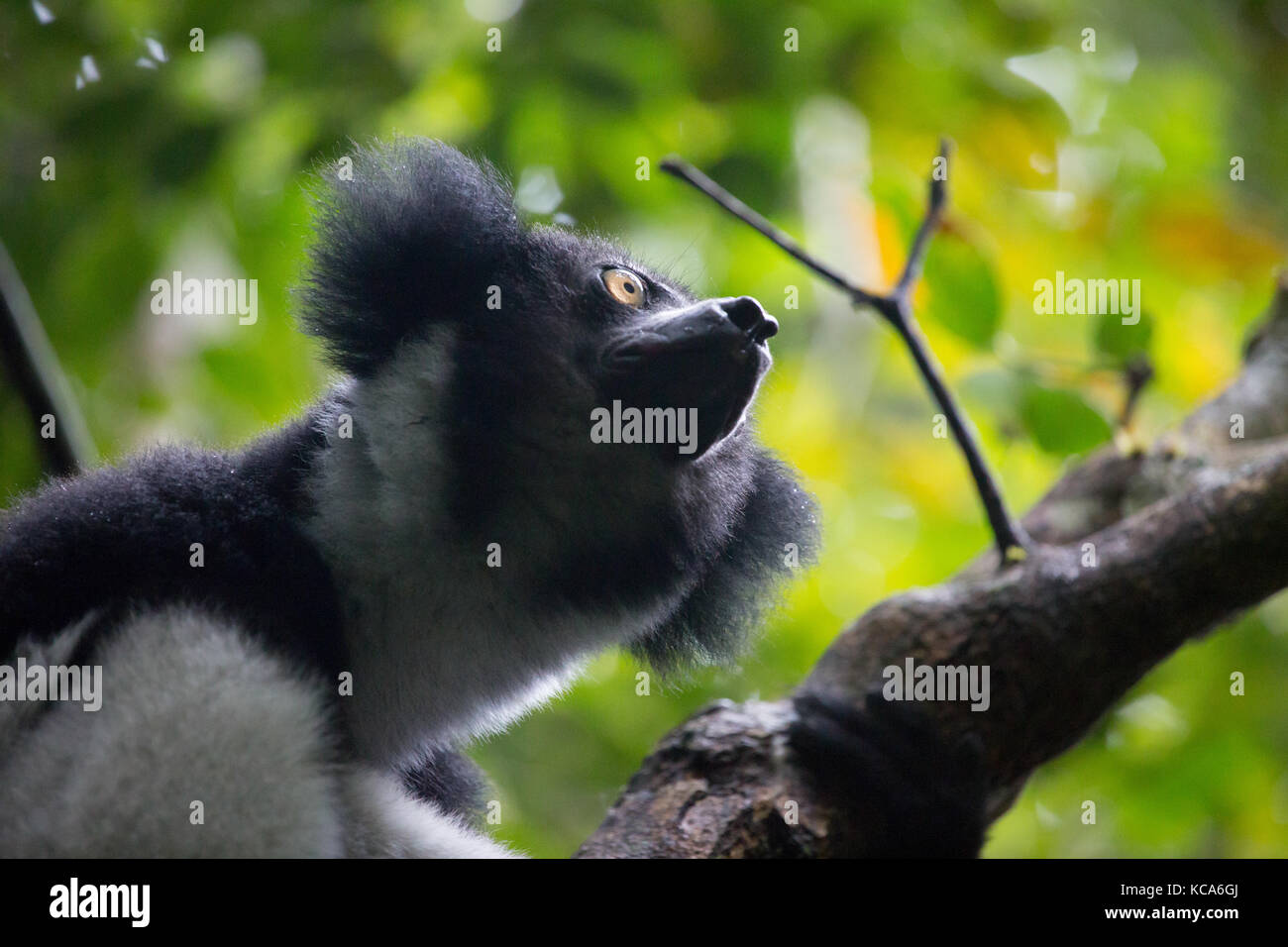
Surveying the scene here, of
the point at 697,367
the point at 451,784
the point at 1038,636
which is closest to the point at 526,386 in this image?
the point at 697,367

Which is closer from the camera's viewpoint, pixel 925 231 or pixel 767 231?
pixel 767 231

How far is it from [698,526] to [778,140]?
2.66 m

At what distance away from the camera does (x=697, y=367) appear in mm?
3188

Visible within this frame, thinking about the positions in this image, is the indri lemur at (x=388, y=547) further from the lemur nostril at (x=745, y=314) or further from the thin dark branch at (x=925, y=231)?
the thin dark branch at (x=925, y=231)

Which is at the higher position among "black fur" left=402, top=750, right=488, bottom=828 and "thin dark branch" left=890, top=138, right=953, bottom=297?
"thin dark branch" left=890, top=138, right=953, bottom=297

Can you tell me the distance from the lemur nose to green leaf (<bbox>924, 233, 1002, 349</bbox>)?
4.53 feet

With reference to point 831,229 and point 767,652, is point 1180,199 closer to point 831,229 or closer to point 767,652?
point 831,229

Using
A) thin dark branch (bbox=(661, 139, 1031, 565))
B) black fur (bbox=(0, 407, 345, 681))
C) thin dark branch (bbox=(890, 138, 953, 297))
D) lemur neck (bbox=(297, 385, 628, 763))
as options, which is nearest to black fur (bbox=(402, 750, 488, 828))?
lemur neck (bbox=(297, 385, 628, 763))

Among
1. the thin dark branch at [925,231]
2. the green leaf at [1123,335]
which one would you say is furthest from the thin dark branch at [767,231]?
the green leaf at [1123,335]

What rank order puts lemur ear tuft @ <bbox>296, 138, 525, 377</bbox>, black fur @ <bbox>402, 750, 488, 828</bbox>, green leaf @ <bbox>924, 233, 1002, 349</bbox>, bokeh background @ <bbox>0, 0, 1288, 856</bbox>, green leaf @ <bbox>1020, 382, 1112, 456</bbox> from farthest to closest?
bokeh background @ <bbox>0, 0, 1288, 856</bbox> < green leaf @ <bbox>924, 233, 1002, 349</bbox> < green leaf @ <bbox>1020, 382, 1112, 456</bbox> < black fur @ <bbox>402, 750, 488, 828</bbox> < lemur ear tuft @ <bbox>296, 138, 525, 377</bbox>

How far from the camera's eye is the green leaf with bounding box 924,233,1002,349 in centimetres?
430

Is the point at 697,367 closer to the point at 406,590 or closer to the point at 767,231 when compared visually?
the point at 767,231

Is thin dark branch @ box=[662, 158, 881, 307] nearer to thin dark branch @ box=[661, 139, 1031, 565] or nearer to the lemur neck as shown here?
thin dark branch @ box=[661, 139, 1031, 565]

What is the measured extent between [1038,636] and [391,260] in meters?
2.32
